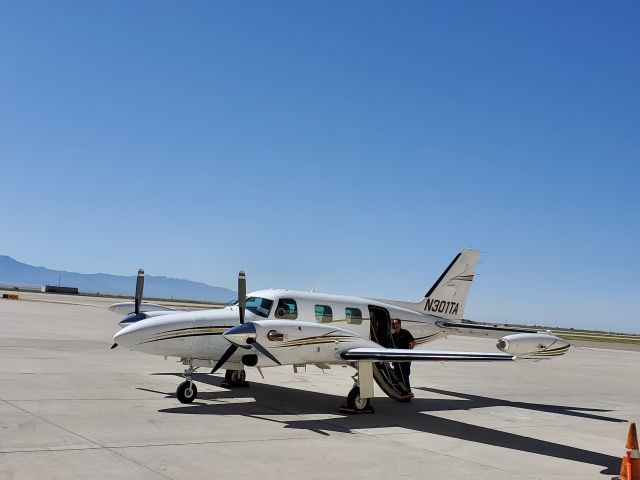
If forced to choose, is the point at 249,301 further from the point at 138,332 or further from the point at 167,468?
the point at 167,468

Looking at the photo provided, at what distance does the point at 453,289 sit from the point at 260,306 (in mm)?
7827

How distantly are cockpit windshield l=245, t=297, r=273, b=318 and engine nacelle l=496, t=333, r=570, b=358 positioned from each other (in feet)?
18.1

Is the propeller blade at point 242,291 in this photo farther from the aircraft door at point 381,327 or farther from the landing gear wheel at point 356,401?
the aircraft door at point 381,327

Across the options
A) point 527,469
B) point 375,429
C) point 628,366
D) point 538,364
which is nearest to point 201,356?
point 375,429

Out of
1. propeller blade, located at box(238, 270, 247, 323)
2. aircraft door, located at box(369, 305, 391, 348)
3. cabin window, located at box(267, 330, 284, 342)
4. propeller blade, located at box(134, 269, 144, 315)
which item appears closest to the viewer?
cabin window, located at box(267, 330, 284, 342)

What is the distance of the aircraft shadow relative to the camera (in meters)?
12.4

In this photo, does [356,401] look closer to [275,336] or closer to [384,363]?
[384,363]

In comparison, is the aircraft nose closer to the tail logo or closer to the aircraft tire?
the aircraft tire

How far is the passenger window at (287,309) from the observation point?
16391mm

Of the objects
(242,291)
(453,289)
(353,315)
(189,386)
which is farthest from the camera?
(453,289)

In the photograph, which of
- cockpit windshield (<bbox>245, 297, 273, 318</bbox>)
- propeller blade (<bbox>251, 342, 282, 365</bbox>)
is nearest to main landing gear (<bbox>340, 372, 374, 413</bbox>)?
propeller blade (<bbox>251, 342, 282, 365</bbox>)

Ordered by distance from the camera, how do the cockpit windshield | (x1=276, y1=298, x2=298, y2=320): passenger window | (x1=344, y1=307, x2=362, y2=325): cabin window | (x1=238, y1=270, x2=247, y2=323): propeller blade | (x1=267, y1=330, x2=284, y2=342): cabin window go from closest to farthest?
(x1=267, y1=330, x2=284, y2=342): cabin window → (x1=238, y1=270, x2=247, y2=323): propeller blade → the cockpit windshield → (x1=276, y1=298, x2=298, y2=320): passenger window → (x1=344, y1=307, x2=362, y2=325): cabin window

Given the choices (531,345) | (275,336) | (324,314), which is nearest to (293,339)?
(275,336)

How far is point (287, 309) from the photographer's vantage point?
16547 mm
